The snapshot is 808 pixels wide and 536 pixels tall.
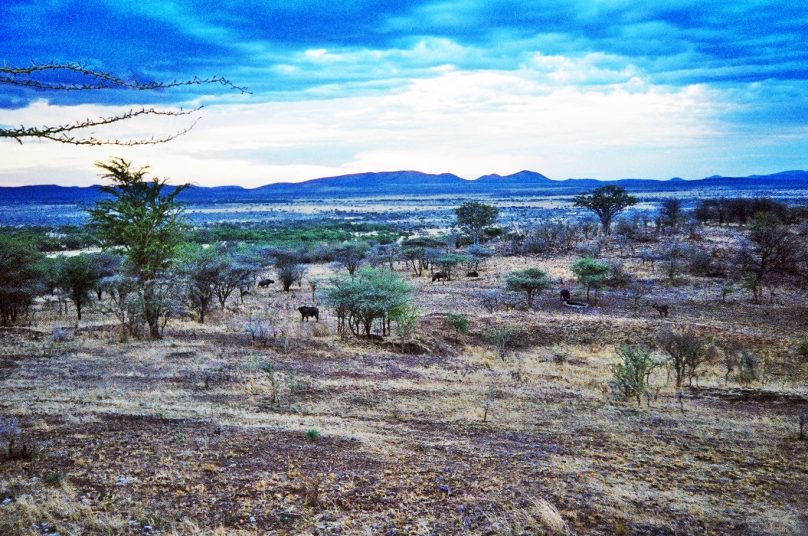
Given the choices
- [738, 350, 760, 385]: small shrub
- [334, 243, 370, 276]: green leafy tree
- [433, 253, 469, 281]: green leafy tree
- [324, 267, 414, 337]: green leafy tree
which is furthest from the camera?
[334, 243, 370, 276]: green leafy tree

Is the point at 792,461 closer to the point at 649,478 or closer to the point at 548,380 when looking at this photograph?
the point at 649,478

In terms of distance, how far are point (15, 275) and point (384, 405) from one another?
62.9 feet

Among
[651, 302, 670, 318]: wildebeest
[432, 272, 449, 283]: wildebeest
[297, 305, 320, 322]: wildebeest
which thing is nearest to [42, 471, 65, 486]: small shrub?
[297, 305, 320, 322]: wildebeest

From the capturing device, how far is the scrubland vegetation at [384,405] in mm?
7434

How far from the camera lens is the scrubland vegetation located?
7.43 m

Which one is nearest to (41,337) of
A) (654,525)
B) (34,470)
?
(34,470)

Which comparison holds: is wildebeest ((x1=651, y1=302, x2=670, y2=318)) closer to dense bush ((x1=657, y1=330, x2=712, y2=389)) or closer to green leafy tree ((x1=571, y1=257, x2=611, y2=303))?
green leafy tree ((x1=571, y1=257, x2=611, y2=303))

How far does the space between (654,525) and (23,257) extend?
85.3 feet

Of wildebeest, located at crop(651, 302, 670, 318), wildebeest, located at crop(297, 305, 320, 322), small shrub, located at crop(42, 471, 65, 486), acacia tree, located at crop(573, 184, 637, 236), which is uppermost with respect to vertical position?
acacia tree, located at crop(573, 184, 637, 236)

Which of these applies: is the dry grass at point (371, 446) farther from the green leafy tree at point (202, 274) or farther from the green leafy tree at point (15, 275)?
the green leafy tree at point (202, 274)

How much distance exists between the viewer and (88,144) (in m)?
5.42

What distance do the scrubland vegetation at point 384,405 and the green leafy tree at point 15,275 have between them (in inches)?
4.6

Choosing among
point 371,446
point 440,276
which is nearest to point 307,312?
point 440,276

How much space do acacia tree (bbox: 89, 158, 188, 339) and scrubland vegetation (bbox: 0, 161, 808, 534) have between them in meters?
0.08
